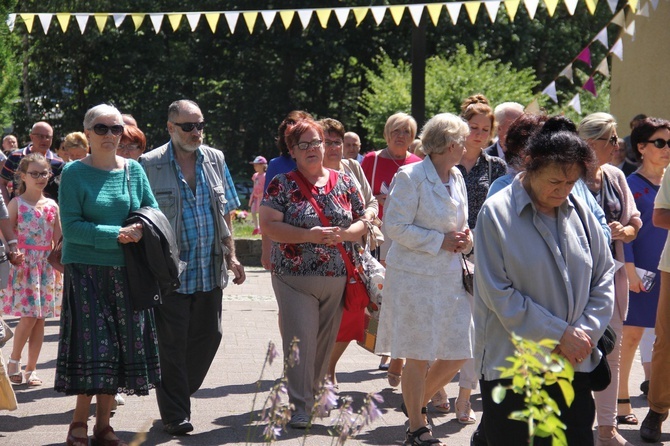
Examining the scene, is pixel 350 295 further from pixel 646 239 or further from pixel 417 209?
pixel 646 239

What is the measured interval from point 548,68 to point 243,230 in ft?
73.6

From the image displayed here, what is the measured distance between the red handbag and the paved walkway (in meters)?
0.80

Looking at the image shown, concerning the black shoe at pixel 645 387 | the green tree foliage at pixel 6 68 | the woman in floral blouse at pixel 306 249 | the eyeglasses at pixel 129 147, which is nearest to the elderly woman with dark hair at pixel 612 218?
the woman in floral blouse at pixel 306 249

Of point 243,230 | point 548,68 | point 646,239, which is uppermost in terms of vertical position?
point 548,68

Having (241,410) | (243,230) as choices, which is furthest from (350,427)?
(243,230)

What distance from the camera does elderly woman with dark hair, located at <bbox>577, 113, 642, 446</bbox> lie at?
6.45 metres

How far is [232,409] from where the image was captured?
7621 millimetres

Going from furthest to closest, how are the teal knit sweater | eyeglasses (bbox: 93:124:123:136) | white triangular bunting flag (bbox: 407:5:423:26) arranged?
1. white triangular bunting flag (bbox: 407:5:423:26)
2. eyeglasses (bbox: 93:124:123:136)
3. the teal knit sweater

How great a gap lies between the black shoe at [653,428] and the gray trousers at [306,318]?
205 cm

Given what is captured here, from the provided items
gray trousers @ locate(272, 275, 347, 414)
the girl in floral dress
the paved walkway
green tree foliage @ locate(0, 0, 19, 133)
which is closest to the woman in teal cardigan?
the paved walkway

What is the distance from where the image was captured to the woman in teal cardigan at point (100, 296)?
611cm

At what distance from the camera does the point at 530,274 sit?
4.52 meters

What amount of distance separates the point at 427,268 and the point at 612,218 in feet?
3.90

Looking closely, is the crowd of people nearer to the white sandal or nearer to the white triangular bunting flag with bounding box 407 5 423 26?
the white sandal
